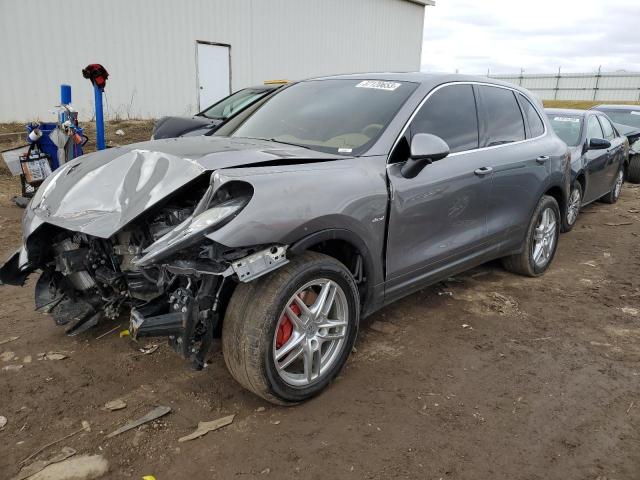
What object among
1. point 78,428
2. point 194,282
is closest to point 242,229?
point 194,282

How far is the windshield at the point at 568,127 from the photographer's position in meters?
7.03

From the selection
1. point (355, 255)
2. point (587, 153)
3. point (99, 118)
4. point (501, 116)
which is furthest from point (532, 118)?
point (99, 118)

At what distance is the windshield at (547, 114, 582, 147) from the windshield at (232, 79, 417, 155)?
4.53 meters

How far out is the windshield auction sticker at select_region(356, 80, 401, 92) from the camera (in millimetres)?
3525

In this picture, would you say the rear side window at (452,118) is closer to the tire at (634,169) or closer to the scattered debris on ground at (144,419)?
the scattered debris on ground at (144,419)

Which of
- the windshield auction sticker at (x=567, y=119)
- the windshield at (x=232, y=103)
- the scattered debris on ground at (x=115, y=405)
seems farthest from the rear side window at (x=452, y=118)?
the windshield at (x=232, y=103)

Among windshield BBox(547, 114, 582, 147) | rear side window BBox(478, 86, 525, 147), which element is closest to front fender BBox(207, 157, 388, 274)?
rear side window BBox(478, 86, 525, 147)

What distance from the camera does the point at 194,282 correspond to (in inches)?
100

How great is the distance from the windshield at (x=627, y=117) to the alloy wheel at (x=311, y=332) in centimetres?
1039

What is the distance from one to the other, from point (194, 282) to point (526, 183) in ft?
10.1

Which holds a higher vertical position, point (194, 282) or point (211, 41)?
point (211, 41)

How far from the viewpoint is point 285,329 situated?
269cm

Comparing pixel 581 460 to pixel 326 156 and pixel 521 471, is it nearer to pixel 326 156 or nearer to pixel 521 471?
pixel 521 471

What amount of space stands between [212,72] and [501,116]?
11.8 meters
